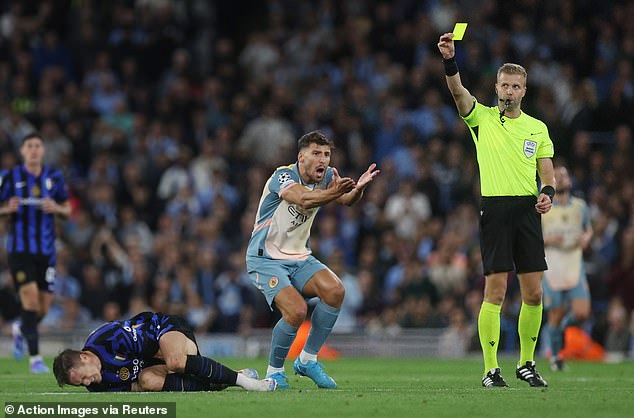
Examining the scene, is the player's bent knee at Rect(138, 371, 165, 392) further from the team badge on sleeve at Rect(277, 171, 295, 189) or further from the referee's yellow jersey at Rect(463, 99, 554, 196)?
the referee's yellow jersey at Rect(463, 99, 554, 196)

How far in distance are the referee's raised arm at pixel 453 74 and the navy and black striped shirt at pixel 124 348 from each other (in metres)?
3.25

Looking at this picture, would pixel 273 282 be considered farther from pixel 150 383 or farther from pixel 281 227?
pixel 150 383

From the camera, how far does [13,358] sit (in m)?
19.0

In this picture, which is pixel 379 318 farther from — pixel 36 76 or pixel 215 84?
pixel 36 76

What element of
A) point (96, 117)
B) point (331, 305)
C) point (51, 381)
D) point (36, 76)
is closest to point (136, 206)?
point (96, 117)

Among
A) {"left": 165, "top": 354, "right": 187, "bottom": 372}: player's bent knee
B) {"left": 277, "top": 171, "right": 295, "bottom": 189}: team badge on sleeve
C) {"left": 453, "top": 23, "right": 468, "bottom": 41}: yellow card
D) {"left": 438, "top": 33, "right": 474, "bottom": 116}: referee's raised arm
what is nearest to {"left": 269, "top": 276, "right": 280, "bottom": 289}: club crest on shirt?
{"left": 277, "top": 171, "right": 295, "bottom": 189}: team badge on sleeve

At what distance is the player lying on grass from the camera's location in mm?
10352

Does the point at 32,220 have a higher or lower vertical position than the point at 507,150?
lower

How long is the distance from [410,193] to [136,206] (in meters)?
4.90

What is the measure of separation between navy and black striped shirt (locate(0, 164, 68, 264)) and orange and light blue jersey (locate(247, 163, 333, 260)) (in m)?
4.82

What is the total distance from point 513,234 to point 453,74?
1.54 metres

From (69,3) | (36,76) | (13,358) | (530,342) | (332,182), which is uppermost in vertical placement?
(69,3)

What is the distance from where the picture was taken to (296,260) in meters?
11.7

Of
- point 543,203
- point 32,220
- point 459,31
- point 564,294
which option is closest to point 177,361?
point 543,203
